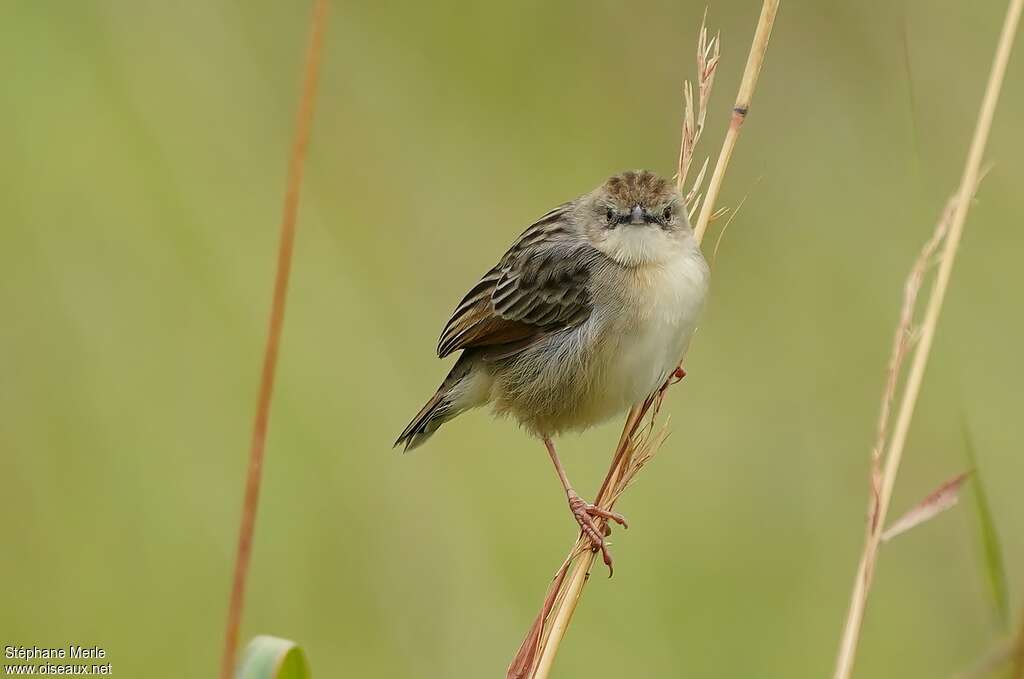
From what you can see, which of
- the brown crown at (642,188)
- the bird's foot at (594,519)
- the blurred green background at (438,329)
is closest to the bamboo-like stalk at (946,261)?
the bird's foot at (594,519)

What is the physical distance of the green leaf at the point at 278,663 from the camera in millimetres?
2555

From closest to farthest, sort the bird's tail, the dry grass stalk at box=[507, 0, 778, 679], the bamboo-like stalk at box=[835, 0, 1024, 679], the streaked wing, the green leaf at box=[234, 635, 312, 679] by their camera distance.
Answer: the green leaf at box=[234, 635, 312, 679], the dry grass stalk at box=[507, 0, 778, 679], the bamboo-like stalk at box=[835, 0, 1024, 679], the streaked wing, the bird's tail

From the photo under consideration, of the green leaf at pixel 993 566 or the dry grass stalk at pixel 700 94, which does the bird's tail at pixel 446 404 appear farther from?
the green leaf at pixel 993 566

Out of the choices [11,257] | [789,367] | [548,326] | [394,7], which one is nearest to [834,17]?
[789,367]

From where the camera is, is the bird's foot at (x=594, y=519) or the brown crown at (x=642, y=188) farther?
the brown crown at (x=642, y=188)

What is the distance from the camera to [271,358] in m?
2.70

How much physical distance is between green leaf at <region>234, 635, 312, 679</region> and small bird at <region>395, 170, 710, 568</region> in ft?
5.53

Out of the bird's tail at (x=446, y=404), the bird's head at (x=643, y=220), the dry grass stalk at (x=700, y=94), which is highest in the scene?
the dry grass stalk at (x=700, y=94)

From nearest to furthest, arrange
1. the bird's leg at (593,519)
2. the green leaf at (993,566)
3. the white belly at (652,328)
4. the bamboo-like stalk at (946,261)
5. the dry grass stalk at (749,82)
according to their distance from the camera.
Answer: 1. the green leaf at (993,566)
2. the bamboo-like stalk at (946,261)
3. the dry grass stalk at (749,82)
4. the bird's leg at (593,519)
5. the white belly at (652,328)

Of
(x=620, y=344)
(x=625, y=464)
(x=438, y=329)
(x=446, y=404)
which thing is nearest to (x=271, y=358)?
(x=625, y=464)

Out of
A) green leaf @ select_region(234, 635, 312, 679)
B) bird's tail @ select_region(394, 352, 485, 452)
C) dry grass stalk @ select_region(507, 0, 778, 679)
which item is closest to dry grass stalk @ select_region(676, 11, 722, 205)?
dry grass stalk @ select_region(507, 0, 778, 679)

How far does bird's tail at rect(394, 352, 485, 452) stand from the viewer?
499cm

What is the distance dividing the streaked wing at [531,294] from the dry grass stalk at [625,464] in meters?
0.56

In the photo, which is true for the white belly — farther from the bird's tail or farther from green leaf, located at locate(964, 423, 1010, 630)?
green leaf, located at locate(964, 423, 1010, 630)
